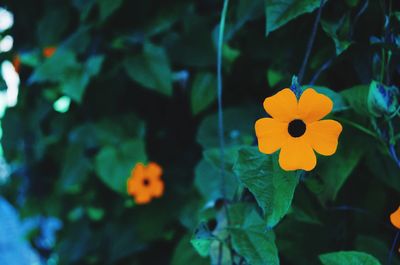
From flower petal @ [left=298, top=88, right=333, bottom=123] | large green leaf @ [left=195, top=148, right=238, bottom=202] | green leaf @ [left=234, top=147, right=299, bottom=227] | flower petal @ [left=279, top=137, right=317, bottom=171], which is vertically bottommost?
large green leaf @ [left=195, top=148, right=238, bottom=202]

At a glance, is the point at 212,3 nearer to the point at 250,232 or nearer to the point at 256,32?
the point at 256,32

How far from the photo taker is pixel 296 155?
51cm

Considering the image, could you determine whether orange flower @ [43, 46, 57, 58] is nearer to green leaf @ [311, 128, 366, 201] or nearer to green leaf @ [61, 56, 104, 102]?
green leaf @ [61, 56, 104, 102]

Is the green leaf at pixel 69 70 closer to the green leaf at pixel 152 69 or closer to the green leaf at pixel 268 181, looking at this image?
the green leaf at pixel 152 69

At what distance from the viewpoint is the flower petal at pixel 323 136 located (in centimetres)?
52

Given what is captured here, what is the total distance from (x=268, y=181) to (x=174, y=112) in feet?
2.33

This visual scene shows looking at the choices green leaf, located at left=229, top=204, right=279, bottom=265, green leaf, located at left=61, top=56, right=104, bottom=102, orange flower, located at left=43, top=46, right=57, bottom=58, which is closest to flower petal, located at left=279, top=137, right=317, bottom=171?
green leaf, located at left=229, top=204, right=279, bottom=265

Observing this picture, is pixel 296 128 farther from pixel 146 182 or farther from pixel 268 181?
pixel 146 182

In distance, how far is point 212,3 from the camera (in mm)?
1101

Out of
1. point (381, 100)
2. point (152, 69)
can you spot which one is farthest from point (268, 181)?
point (152, 69)

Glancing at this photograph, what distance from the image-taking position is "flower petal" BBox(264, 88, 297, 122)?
0.50 m

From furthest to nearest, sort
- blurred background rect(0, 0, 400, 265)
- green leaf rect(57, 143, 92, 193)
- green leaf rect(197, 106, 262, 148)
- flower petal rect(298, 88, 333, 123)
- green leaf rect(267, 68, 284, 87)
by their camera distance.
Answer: green leaf rect(57, 143, 92, 193), green leaf rect(197, 106, 262, 148), green leaf rect(267, 68, 284, 87), blurred background rect(0, 0, 400, 265), flower petal rect(298, 88, 333, 123)

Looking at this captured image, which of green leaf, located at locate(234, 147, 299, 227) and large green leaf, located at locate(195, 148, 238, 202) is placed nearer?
green leaf, located at locate(234, 147, 299, 227)

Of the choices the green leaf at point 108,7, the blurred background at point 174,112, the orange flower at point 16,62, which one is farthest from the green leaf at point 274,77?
the orange flower at point 16,62
